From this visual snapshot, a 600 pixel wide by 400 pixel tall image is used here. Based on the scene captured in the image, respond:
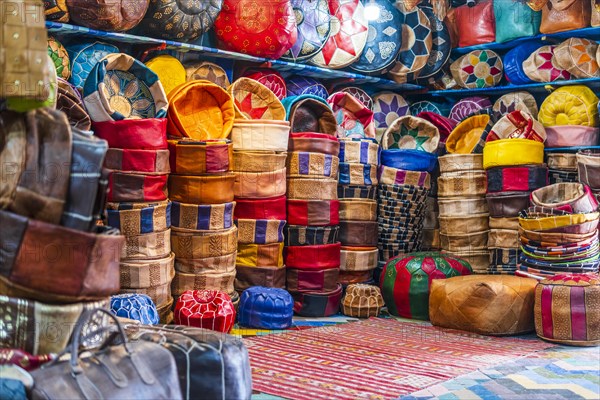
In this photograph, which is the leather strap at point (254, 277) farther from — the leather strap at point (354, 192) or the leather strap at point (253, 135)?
the leather strap at point (354, 192)

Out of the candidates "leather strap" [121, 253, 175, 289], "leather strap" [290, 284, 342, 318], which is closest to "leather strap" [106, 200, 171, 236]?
"leather strap" [121, 253, 175, 289]

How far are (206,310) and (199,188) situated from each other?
81 centimetres

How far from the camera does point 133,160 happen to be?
4.45 m

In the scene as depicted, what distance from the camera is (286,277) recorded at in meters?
5.54

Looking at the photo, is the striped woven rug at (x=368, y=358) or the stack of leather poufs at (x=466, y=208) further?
the stack of leather poufs at (x=466, y=208)

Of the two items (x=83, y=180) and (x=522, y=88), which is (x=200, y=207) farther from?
(x=522, y=88)

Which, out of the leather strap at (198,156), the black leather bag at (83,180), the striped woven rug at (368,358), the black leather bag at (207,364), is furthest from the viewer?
the leather strap at (198,156)

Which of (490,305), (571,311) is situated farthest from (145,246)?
(571,311)

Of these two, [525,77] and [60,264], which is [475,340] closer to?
[525,77]

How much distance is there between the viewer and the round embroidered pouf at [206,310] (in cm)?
444

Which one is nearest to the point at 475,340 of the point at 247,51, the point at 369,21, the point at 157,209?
the point at 157,209

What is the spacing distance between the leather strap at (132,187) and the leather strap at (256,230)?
0.86m

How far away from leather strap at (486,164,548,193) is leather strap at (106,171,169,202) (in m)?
2.72

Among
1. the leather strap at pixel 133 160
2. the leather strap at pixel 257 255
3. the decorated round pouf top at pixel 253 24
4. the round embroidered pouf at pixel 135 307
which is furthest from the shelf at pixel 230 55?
the round embroidered pouf at pixel 135 307
